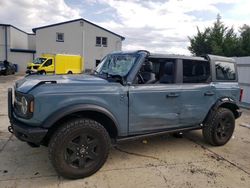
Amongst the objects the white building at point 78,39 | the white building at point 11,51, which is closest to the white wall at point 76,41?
the white building at point 78,39

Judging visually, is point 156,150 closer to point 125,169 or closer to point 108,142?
point 125,169

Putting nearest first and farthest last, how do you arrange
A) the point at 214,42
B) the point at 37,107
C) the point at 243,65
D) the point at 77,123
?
the point at 37,107, the point at 77,123, the point at 243,65, the point at 214,42

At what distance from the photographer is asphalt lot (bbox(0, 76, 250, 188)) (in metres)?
3.91

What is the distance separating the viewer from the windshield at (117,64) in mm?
4541

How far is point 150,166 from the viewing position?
177 inches

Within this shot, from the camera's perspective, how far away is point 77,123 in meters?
3.83

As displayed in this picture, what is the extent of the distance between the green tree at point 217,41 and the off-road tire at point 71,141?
26694mm

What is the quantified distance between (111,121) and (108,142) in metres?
0.32

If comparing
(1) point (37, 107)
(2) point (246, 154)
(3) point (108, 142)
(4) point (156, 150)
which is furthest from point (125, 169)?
(2) point (246, 154)

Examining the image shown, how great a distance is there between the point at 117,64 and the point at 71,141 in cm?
175

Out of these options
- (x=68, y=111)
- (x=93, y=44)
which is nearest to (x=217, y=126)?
(x=68, y=111)

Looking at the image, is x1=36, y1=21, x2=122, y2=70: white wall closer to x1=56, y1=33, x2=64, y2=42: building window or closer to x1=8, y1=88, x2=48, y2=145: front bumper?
x1=56, y1=33, x2=64, y2=42: building window

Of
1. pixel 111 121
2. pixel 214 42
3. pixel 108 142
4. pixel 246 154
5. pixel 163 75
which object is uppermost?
pixel 214 42

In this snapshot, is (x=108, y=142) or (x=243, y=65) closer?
(x=108, y=142)
